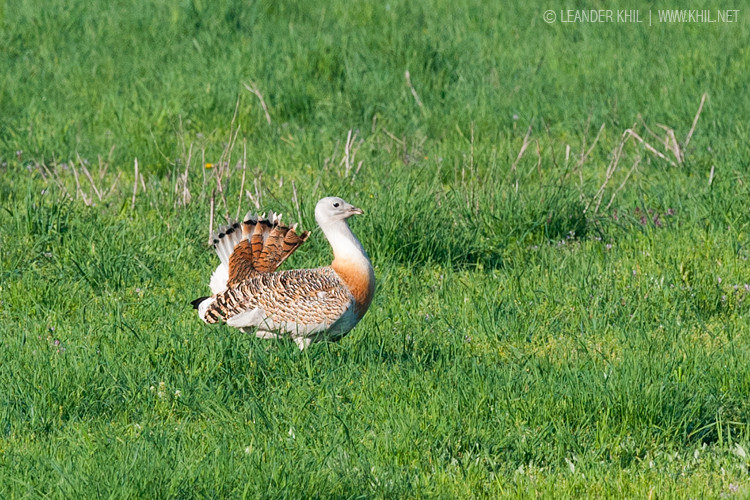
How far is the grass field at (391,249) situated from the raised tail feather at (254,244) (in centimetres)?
40

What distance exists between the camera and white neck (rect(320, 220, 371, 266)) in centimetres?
498

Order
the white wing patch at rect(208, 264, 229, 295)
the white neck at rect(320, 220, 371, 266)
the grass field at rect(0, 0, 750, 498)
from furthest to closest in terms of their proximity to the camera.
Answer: the white wing patch at rect(208, 264, 229, 295), the white neck at rect(320, 220, 371, 266), the grass field at rect(0, 0, 750, 498)

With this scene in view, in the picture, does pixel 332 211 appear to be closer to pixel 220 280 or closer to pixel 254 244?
pixel 254 244

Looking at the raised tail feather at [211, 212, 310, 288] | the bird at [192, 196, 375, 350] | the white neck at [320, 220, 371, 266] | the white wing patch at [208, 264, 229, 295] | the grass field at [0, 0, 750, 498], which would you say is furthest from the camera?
the white wing patch at [208, 264, 229, 295]

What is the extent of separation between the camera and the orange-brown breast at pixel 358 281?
4.88 m

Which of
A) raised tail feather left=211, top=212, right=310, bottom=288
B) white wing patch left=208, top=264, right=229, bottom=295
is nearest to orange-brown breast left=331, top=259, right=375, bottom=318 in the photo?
raised tail feather left=211, top=212, right=310, bottom=288

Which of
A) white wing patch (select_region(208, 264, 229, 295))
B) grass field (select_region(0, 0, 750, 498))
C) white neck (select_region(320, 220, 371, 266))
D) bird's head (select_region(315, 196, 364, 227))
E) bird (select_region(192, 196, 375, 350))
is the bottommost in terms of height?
grass field (select_region(0, 0, 750, 498))

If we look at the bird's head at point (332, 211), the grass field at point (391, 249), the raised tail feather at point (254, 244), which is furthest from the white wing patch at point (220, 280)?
the bird's head at point (332, 211)

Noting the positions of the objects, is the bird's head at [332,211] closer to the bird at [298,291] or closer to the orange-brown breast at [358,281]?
the bird at [298,291]

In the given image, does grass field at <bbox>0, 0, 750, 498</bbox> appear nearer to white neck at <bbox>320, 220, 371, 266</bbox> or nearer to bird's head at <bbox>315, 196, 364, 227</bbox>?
white neck at <bbox>320, 220, 371, 266</bbox>

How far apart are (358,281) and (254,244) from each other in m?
0.68

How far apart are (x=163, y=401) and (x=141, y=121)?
422 centimetres

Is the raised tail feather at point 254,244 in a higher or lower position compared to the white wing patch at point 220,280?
higher

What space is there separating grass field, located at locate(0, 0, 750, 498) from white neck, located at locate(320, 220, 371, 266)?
421 mm
